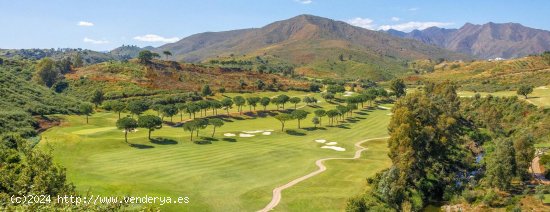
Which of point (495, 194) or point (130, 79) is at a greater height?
point (130, 79)

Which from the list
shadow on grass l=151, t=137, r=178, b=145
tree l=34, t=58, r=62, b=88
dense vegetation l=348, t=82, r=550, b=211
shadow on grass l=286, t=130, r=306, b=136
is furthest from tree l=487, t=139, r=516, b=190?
tree l=34, t=58, r=62, b=88

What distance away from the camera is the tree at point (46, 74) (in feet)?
526

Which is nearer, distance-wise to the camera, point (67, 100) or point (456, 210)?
point (456, 210)

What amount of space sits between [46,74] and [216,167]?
13403 cm

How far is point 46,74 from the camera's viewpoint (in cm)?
16150

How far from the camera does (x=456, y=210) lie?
49.8m

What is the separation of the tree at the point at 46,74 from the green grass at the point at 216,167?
7634 cm

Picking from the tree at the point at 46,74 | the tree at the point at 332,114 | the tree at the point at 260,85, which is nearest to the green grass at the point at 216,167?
the tree at the point at 332,114

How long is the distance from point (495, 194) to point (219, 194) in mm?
35982

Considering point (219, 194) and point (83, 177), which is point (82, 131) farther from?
point (219, 194)

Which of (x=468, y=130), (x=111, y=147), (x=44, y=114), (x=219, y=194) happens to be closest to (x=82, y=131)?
(x=44, y=114)

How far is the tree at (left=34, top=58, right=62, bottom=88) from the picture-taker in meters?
160

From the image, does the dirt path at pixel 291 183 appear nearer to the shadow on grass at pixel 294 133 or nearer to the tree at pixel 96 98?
the shadow on grass at pixel 294 133


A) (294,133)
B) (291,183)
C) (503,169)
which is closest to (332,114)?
(294,133)
